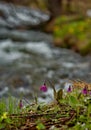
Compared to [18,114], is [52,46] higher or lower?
higher

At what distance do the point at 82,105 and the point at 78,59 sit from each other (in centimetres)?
870

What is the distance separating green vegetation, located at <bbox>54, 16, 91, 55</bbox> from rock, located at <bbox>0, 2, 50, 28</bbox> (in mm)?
2560

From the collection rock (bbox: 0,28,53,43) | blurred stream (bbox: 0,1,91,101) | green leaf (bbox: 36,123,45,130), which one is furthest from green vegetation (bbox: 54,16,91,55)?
green leaf (bbox: 36,123,45,130)

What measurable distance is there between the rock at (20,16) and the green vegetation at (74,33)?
101 inches

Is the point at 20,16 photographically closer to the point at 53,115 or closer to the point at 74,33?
the point at 74,33

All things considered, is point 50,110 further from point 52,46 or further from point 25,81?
point 52,46

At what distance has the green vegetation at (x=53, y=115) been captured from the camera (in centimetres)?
320

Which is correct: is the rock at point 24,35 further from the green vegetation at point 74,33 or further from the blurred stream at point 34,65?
the green vegetation at point 74,33

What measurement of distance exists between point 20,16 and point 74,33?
7037mm

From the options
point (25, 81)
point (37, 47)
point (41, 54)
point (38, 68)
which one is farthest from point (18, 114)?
point (37, 47)

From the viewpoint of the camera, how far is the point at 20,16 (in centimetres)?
2111

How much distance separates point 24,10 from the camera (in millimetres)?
22766

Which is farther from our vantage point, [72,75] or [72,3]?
[72,3]

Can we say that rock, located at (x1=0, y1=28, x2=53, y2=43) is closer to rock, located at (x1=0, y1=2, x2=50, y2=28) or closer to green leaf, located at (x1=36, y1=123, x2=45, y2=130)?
rock, located at (x1=0, y1=2, x2=50, y2=28)
